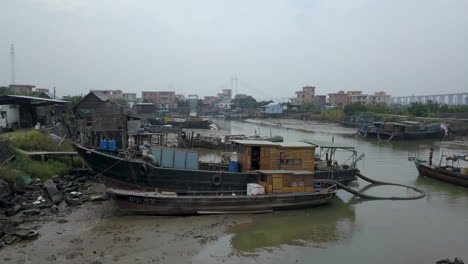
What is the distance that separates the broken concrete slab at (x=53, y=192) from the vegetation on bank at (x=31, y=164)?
90 centimetres

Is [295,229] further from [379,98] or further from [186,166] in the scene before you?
[379,98]

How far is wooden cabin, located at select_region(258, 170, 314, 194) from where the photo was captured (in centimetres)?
1599

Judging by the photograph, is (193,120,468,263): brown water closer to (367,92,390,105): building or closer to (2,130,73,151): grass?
(2,130,73,151): grass

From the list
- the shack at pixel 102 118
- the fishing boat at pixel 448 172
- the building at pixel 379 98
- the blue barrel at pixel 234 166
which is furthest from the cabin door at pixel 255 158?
the building at pixel 379 98

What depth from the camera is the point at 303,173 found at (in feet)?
53.6

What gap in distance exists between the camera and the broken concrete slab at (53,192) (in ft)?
50.7

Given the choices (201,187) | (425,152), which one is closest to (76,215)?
(201,187)

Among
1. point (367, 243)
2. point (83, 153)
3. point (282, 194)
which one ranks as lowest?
point (367, 243)

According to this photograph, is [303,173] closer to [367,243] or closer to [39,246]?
[367,243]

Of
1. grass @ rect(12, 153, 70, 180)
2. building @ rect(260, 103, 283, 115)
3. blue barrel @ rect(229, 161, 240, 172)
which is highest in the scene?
building @ rect(260, 103, 283, 115)

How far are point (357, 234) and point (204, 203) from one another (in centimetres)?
615

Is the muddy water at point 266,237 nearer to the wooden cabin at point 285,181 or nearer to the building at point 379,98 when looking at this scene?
the wooden cabin at point 285,181

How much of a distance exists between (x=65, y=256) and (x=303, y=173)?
9.97 m

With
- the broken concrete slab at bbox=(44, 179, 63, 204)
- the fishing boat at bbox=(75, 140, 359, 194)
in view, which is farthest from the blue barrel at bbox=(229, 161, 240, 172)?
the broken concrete slab at bbox=(44, 179, 63, 204)
